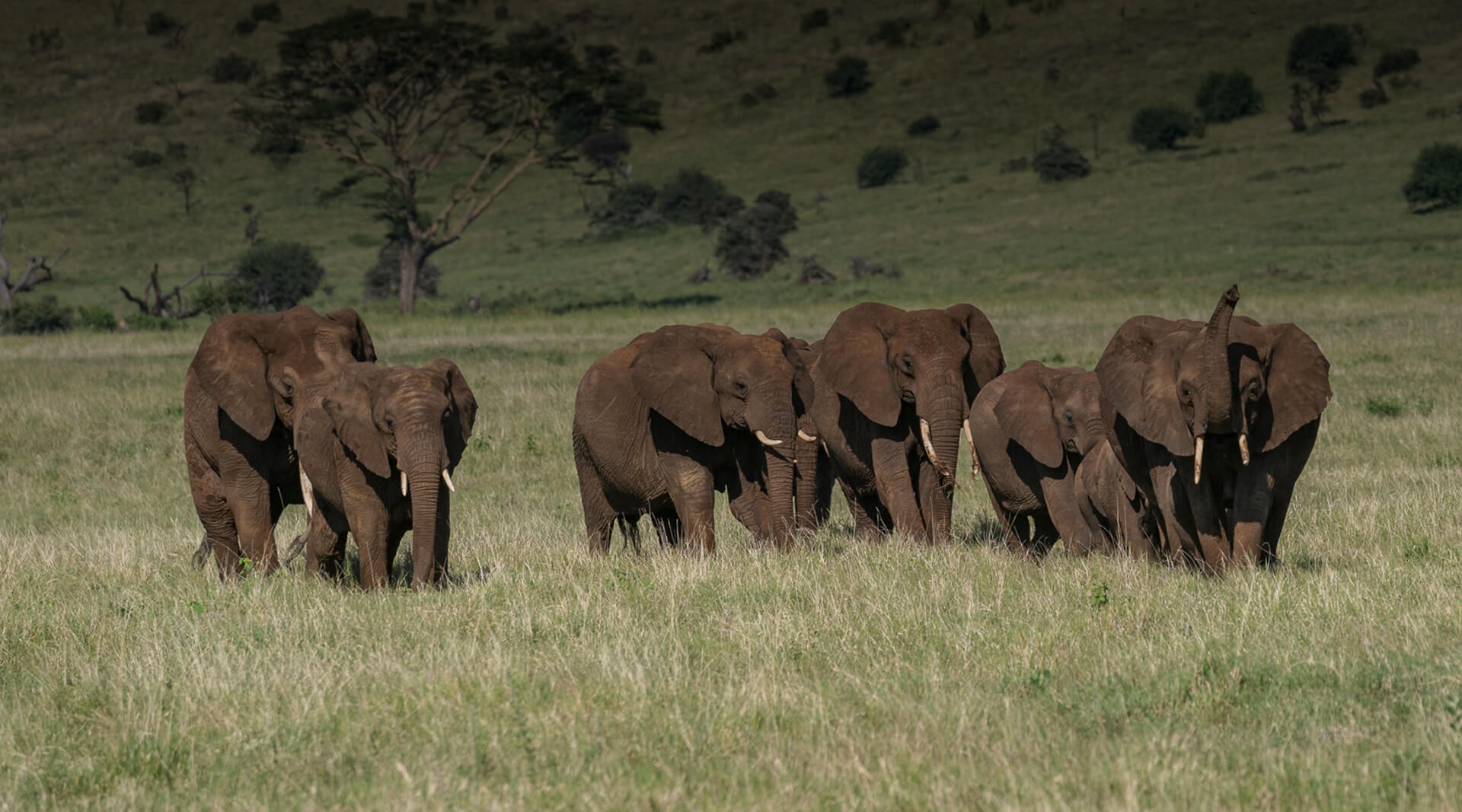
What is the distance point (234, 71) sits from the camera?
4124 inches

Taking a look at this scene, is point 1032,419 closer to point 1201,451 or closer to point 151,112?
point 1201,451

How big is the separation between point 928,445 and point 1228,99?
75210 millimetres

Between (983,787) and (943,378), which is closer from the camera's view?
(983,787)

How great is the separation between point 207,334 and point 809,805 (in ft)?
22.7

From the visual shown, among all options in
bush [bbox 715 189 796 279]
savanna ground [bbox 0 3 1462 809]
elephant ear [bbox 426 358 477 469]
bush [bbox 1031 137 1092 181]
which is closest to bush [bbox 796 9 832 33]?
bush [bbox 1031 137 1092 181]

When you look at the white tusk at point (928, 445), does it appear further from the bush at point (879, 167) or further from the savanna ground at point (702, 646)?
the bush at point (879, 167)

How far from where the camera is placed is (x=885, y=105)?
94062mm

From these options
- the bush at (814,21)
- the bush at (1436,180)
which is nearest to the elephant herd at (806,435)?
the bush at (1436,180)

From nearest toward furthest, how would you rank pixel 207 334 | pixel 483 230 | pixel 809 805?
pixel 809 805 → pixel 207 334 → pixel 483 230

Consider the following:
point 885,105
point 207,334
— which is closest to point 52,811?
point 207,334

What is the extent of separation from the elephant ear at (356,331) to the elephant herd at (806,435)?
0.11 feet

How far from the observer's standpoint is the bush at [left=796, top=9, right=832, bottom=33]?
386ft

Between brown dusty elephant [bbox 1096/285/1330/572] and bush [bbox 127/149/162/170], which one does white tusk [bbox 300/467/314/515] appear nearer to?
brown dusty elephant [bbox 1096/285/1330/572]

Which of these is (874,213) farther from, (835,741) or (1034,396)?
(835,741)
